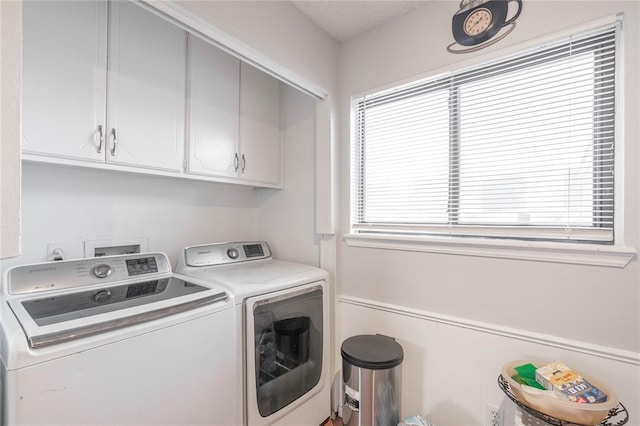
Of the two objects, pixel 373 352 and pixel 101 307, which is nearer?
pixel 101 307

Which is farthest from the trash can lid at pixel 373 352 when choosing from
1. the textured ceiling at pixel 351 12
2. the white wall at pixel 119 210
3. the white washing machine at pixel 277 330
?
the textured ceiling at pixel 351 12

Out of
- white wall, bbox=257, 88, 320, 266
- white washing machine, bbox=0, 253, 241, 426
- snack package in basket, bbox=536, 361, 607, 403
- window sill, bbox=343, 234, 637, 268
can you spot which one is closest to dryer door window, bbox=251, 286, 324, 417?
white washing machine, bbox=0, 253, 241, 426

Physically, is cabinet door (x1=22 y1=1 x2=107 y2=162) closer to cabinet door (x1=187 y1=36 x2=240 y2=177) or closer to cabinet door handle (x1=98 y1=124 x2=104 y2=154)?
cabinet door handle (x1=98 y1=124 x2=104 y2=154)

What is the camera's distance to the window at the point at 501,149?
1219 millimetres

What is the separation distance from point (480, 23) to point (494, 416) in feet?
6.45

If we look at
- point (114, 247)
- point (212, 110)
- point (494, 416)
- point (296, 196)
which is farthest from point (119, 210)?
point (494, 416)

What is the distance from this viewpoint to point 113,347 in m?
0.91

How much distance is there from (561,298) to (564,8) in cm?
128

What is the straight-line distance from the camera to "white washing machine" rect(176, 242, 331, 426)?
1.35m

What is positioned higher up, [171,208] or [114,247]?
[171,208]

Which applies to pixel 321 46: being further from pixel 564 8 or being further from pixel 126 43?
pixel 564 8

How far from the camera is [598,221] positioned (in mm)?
1216

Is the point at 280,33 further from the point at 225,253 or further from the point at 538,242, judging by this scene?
the point at 538,242

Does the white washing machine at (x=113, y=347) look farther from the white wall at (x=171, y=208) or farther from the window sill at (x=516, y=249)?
the window sill at (x=516, y=249)
